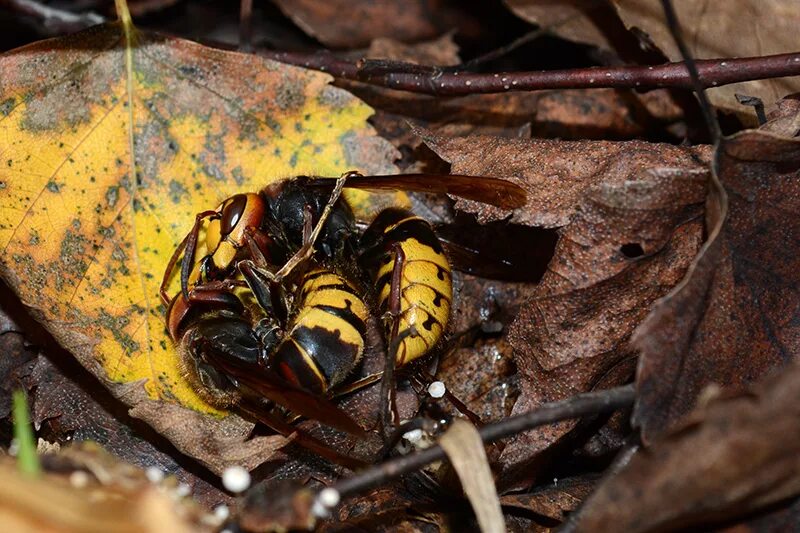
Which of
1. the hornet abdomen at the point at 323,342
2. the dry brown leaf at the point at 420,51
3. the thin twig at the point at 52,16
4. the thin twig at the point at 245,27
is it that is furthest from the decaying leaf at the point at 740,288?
the thin twig at the point at 52,16

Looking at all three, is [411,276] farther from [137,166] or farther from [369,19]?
[369,19]

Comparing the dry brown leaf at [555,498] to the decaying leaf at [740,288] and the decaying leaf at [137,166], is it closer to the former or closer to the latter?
the decaying leaf at [740,288]

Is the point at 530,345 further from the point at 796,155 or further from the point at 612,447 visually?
the point at 796,155

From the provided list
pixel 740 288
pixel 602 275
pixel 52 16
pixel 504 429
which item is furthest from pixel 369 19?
pixel 504 429

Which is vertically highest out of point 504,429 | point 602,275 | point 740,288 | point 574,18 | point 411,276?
point 574,18

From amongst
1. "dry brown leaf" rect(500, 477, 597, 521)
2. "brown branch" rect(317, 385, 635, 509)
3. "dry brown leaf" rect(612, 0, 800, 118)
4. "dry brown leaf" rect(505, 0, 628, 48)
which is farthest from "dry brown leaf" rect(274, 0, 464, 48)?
"brown branch" rect(317, 385, 635, 509)

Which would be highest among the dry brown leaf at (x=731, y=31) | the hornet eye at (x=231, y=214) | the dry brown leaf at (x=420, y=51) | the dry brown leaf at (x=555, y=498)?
the dry brown leaf at (x=420, y=51)
